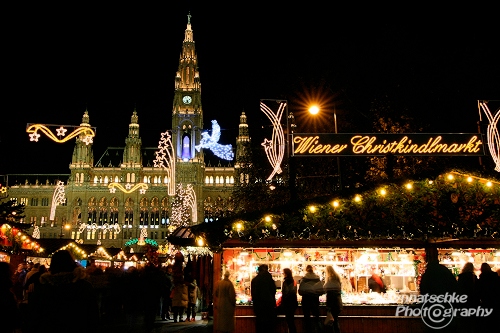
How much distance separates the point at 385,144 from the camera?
35.9 feet

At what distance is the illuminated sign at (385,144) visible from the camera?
1082cm

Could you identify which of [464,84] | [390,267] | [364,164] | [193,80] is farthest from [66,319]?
[193,80]

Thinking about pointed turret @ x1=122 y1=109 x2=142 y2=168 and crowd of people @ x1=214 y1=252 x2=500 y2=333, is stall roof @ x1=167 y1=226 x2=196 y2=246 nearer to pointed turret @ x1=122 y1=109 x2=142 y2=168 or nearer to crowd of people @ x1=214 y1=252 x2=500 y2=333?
crowd of people @ x1=214 y1=252 x2=500 y2=333

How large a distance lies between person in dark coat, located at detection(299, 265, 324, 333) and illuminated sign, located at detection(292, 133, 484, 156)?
10.1 feet

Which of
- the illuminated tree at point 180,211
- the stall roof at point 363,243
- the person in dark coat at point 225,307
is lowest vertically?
the person in dark coat at point 225,307

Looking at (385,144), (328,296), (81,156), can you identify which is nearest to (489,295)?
(328,296)

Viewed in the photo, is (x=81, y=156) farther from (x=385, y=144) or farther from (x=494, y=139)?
(x=494, y=139)

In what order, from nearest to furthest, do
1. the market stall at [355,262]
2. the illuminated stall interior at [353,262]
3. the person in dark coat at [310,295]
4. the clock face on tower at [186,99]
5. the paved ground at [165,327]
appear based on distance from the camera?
1. the person in dark coat at [310,295]
2. the market stall at [355,262]
3. the illuminated stall interior at [353,262]
4. the paved ground at [165,327]
5. the clock face on tower at [186,99]

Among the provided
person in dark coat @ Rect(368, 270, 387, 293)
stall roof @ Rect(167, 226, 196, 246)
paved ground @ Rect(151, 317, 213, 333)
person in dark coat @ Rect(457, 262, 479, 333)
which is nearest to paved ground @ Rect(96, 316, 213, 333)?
paved ground @ Rect(151, 317, 213, 333)

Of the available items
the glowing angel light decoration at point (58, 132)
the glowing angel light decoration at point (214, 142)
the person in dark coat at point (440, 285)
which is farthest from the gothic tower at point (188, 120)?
the person in dark coat at point (440, 285)

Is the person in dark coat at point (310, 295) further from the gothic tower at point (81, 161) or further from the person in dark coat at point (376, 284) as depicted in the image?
the gothic tower at point (81, 161)

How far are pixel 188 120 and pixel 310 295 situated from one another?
207 ft

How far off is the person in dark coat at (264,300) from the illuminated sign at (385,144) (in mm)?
3479

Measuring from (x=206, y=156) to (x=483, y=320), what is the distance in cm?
7293
